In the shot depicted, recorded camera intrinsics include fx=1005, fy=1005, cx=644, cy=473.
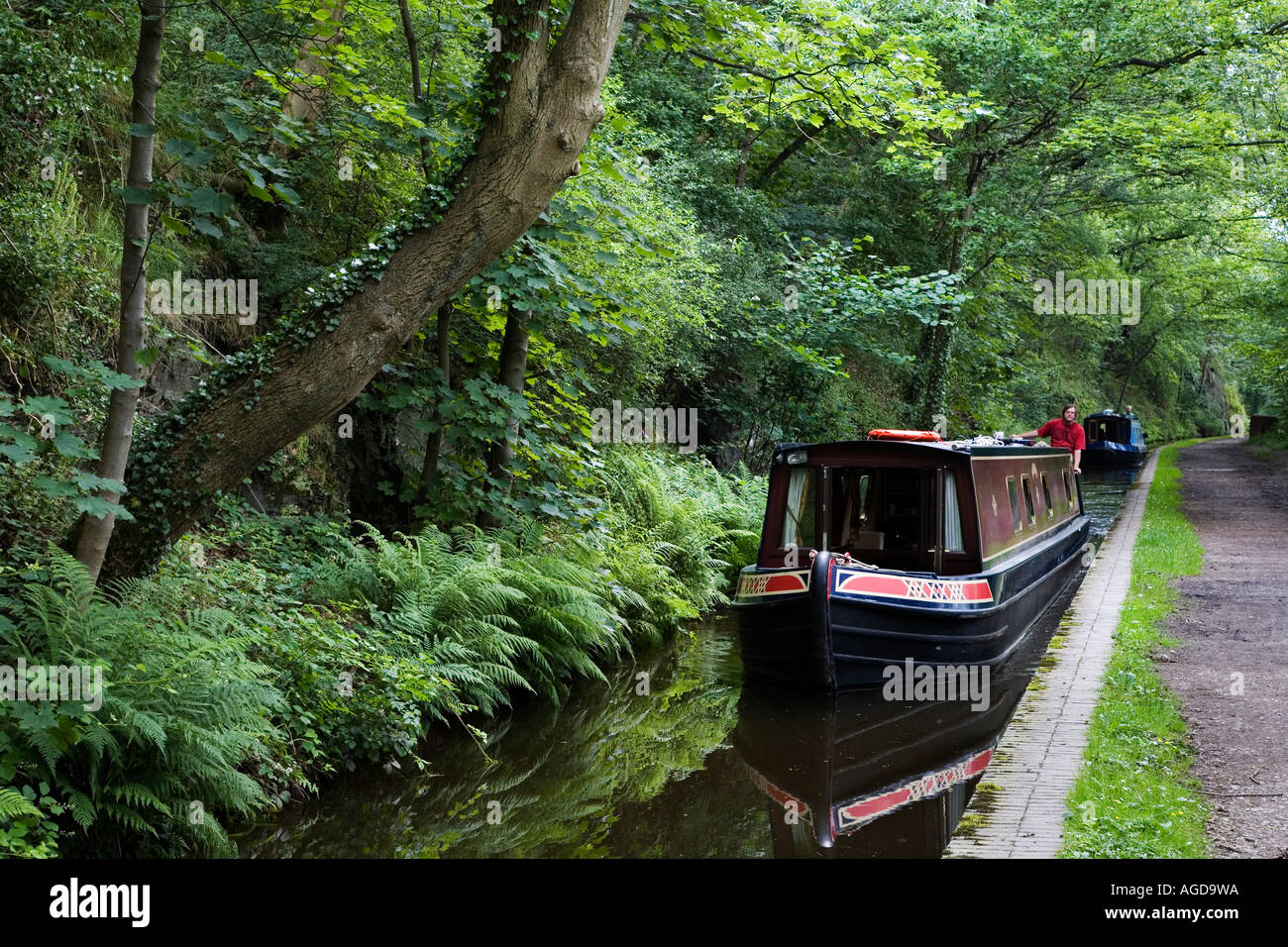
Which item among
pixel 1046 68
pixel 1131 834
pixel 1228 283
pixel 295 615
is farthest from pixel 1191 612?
pixel 1228 283

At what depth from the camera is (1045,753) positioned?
6.36 m

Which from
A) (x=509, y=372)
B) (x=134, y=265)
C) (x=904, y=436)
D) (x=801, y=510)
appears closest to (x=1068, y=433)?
(x=904, y=436)

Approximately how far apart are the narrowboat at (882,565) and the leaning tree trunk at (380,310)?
4409mm

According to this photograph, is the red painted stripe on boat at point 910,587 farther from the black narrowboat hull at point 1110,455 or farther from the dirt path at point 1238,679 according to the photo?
the black narrowboat hull at point 1110,455

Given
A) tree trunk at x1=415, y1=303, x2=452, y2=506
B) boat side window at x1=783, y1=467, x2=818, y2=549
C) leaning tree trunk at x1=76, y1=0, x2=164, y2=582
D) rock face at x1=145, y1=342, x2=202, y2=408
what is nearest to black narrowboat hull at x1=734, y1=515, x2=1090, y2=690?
boat side window at x1=783, y1=467, x2=818, y2=549

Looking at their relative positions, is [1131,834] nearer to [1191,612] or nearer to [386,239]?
[386,239]

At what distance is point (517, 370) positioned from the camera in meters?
10.5

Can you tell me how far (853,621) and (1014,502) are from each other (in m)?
4.34

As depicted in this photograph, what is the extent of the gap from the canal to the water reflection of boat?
0.02 m

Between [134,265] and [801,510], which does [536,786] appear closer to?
[134,265]

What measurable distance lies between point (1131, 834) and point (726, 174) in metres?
18.2

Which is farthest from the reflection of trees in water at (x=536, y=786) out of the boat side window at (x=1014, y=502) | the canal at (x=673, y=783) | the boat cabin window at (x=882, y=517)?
the boat side window at (x=1014, y=502)

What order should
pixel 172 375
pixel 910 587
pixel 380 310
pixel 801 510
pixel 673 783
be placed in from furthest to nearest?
pixel 801 510, pixel 910 587, pixel 172 375, pixel 673 783, pixel 380 310

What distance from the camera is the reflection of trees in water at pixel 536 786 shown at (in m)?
5.99
